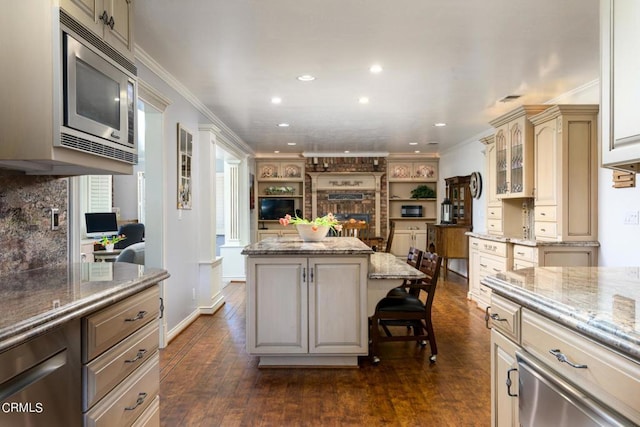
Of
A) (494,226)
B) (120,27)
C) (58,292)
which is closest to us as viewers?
(58,292)

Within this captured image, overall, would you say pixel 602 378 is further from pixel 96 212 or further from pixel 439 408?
pixel 96 212

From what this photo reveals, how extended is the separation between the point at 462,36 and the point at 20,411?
3114 mm

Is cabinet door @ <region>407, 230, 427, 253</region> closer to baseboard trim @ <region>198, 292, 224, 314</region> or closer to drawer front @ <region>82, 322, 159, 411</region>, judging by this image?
baseboard trim @ <region>198, 292, 224, 314</region>

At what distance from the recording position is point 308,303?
122 inches

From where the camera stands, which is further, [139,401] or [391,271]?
[391,271]

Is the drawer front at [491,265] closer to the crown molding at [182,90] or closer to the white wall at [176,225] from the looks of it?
the white wall at [176,225]

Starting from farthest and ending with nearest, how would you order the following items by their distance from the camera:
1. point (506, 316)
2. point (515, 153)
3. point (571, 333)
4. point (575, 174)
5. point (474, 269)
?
point (474, 269) → point (515, 153) → point (575, 174) → point (506, 316) → point (571, 333)

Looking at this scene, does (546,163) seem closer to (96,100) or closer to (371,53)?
(371,53)

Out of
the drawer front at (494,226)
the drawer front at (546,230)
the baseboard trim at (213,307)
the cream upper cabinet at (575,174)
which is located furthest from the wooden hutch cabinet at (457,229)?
the baseboard trim at (213,307)

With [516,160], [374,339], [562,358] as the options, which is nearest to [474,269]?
[516,160]

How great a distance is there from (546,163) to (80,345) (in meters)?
4.29

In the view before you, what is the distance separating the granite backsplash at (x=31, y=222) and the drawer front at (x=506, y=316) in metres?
2.12

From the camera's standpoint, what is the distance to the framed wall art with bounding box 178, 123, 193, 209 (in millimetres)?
4023

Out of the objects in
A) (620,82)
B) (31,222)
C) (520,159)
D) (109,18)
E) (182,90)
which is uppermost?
(182,90)
